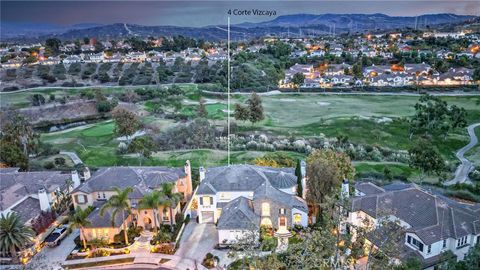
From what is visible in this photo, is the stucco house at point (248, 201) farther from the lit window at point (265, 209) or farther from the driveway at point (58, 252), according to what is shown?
the driveway at point (58, 252)

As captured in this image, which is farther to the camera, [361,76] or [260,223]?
[361,76]

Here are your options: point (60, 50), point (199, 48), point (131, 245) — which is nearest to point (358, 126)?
point (131, 245)

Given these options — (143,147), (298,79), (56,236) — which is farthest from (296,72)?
(56,236)

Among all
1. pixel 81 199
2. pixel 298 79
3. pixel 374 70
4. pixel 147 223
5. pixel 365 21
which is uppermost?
pixel 365 21

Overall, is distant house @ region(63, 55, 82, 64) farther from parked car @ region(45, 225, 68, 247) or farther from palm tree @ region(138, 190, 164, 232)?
palm tree @ region(138, 190, 164, 232)

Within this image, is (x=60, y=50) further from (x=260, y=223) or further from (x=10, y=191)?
(x=260, y=223)

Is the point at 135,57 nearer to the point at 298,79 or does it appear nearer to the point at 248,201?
the point at 298,79

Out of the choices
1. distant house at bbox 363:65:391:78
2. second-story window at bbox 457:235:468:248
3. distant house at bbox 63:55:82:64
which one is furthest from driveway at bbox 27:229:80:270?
distant house at bbox 63:55:82:64
